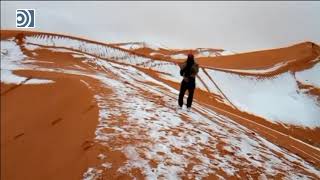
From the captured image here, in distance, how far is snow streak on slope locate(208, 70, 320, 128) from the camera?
20.4 meters

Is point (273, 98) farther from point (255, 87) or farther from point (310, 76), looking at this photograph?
point (310, 76)

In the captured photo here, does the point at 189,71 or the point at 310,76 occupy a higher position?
the point at 189,71

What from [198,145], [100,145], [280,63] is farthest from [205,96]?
[100,145]

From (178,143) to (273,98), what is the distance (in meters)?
14.5

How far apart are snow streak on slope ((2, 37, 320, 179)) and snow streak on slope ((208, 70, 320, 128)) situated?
8756 millimetres

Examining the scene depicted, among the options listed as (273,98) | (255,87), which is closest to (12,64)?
(255,87)

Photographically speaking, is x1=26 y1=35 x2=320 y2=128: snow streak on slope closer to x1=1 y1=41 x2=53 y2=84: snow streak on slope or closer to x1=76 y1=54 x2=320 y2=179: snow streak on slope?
x1=1 y1=41 x2=53 y2=84: snow streak on slope

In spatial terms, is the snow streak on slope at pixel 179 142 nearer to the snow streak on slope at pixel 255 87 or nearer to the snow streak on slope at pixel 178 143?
the snow streak on slope at pixel 178 143

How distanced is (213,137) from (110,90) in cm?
457

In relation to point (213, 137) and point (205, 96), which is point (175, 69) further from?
point (213, 137)

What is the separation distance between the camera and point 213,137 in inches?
399

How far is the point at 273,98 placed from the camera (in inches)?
878

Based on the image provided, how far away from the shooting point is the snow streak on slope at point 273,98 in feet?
66.9

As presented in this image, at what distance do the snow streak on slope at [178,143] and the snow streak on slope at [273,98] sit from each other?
876cm
